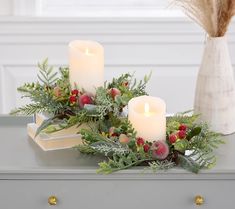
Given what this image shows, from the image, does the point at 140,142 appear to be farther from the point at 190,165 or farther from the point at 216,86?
the point at 216,86

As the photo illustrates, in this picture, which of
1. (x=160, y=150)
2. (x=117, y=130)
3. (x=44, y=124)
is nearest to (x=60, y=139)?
(x=44, y=124)

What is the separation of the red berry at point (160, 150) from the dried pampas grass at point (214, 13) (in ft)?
1.15

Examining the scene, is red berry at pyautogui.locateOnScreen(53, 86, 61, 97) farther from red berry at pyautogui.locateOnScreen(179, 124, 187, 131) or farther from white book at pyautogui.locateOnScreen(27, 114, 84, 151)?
red berry at pyautogui.locateOnScreen(179, 124, 187, 131)

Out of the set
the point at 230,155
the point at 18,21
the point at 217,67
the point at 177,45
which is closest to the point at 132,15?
the point at 177,45

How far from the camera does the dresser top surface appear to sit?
5.14 feet

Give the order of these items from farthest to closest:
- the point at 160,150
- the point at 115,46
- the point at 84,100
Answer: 1. the point at 115,46
2. the point at 84,100
3. the point at 160,150

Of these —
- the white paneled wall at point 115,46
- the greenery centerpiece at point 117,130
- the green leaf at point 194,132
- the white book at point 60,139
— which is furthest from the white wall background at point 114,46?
the green leaf at point 194,132

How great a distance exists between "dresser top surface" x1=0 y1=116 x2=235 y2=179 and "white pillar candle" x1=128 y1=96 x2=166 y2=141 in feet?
0.28

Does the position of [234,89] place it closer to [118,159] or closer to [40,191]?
[118,159]

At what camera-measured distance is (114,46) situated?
2.61 m

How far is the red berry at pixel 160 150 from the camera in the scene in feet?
5.09

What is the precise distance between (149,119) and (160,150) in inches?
3.1

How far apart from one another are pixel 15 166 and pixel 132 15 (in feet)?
3.87

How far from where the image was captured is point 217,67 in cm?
176
